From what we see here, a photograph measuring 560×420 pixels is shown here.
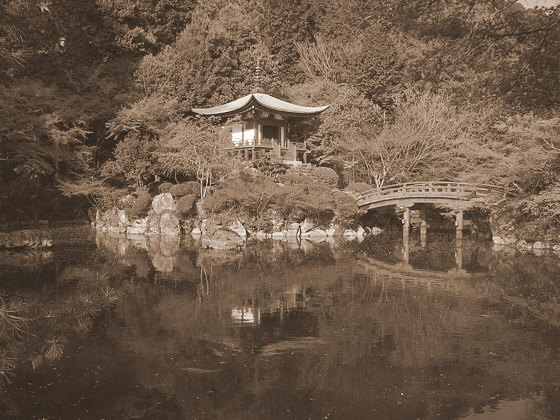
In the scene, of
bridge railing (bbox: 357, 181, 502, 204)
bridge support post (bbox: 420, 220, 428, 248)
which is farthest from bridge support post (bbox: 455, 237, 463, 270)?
bridge railing (bbox: 357, 181, 502, 204)

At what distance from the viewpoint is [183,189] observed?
79.5 feet

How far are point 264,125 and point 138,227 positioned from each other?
29.0 ft

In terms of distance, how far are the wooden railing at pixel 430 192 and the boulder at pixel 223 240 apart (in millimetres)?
7123

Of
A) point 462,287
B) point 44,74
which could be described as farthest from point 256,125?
point 462,287

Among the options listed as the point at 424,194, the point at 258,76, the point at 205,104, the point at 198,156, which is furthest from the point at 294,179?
the point at 205,104

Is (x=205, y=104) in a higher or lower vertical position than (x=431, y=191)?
higher

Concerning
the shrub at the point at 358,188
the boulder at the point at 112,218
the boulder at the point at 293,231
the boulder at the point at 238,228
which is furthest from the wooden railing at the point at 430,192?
the boulder at the point at 112,218

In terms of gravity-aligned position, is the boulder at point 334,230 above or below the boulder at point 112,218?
below

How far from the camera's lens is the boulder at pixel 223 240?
2050 centimetres

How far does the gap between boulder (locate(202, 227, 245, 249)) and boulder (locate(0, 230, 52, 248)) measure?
6124mm

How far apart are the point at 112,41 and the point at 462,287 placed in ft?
88.0

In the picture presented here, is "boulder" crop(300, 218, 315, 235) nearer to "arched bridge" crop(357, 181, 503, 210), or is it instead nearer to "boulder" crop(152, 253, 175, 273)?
"arched bridge" crop(357, 181, 503, 210)

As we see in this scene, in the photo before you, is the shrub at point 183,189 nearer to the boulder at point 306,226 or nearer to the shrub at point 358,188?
the boulder at point 306,226

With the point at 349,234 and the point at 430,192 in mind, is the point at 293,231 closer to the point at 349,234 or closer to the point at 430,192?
the point at 349,234
